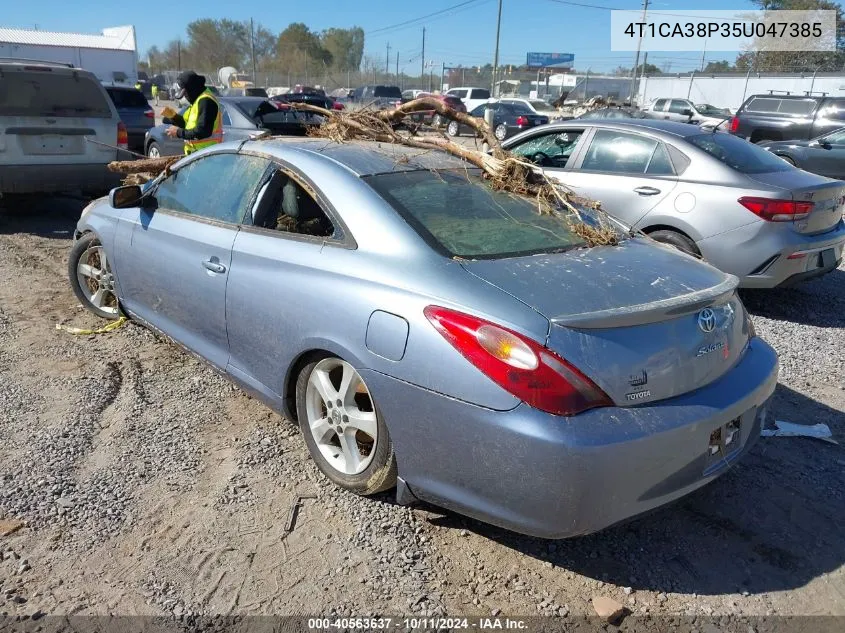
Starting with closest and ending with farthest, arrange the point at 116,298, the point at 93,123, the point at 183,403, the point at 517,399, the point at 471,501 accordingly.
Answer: the point at 517,399 → the point at 471,501 → the point at 183,403 → the point at 116,298 → the point at 93,123

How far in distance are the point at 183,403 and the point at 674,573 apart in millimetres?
2674

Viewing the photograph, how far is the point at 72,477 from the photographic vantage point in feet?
10.2

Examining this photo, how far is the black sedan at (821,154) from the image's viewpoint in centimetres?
1365

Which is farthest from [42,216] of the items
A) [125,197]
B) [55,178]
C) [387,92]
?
[387,92]

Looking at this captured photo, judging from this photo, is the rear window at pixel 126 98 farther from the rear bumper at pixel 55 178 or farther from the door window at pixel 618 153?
the door window at pixel 618 153

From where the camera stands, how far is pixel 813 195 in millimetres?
5492

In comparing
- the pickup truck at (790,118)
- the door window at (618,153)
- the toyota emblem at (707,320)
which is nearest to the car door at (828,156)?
the pickup truck at (790,118)

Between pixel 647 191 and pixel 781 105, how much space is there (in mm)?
15202

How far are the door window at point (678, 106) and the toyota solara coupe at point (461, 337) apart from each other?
88.6 feet

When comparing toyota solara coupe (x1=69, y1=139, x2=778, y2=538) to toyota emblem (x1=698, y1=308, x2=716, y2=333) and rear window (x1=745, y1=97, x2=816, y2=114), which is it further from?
rear window (x1=745, y1=97, x2=816, y2=114)

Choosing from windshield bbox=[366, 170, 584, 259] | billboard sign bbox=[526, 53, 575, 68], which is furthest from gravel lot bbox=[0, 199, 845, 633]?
billboard sign bbox=[526, 53, 575, 68]

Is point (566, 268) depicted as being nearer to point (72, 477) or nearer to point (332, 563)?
point (332, 563)

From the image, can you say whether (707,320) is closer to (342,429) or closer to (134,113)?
(342,429)

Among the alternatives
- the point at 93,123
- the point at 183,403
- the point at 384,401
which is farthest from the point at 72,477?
the point at 93,123
